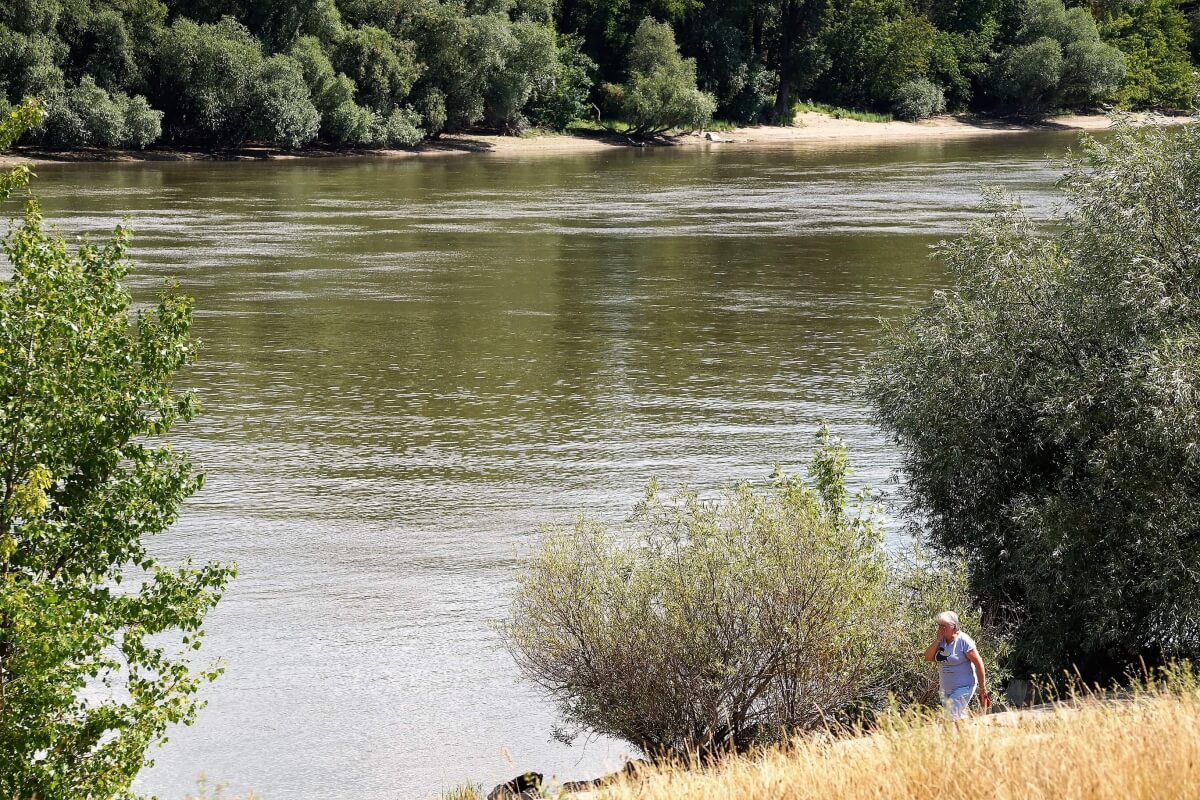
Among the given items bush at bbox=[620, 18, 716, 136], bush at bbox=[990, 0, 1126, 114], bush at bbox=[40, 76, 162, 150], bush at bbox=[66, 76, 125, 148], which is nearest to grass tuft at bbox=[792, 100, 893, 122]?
bush at bbox=[990, 0, 1126, 114]

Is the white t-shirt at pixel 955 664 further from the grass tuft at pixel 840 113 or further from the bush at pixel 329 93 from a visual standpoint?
the grass tuft at pixel 840 113

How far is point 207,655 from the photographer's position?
77.0ft

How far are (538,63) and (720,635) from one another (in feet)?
345

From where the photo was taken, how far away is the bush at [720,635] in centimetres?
1772

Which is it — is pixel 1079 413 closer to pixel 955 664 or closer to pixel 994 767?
pixel 955 664

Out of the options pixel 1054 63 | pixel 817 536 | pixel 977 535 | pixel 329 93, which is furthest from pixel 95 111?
pixel 1054 63

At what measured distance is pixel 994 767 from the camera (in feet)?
30.7

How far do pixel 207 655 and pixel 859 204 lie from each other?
61.1 metres

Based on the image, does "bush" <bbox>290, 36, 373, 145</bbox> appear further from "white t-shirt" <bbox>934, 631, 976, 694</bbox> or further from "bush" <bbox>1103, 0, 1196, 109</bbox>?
"white t-shirt" <bbox>934, 631, 976, 694</bbox>

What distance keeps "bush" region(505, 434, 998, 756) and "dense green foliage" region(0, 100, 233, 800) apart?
461cm

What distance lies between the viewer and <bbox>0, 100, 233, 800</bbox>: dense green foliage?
14117 mm

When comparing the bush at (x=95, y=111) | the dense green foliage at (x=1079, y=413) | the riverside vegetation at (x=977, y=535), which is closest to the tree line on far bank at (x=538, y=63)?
the bush at (x=95, y=111)

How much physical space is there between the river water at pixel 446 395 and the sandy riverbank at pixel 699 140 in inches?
536

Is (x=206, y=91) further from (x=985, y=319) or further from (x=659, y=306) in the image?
(x=985, y=319)
